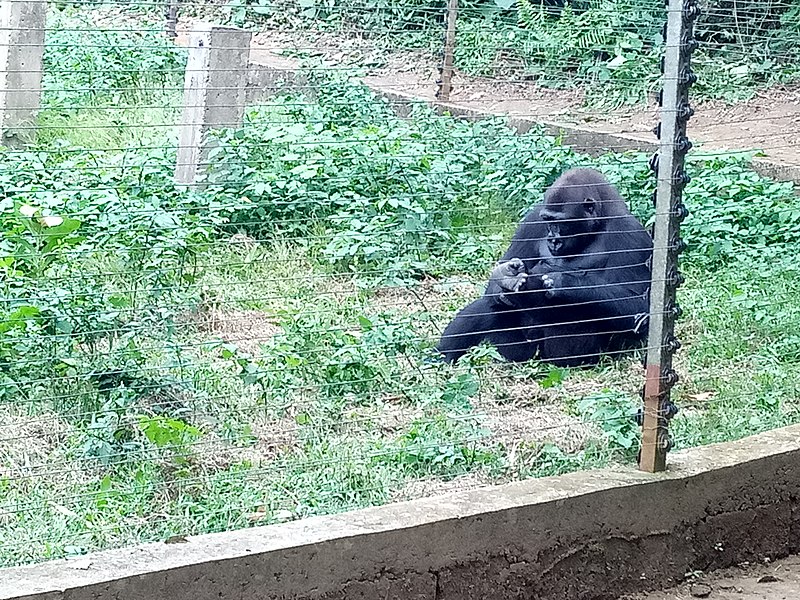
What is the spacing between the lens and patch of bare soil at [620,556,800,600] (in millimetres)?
3445

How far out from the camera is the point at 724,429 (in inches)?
166

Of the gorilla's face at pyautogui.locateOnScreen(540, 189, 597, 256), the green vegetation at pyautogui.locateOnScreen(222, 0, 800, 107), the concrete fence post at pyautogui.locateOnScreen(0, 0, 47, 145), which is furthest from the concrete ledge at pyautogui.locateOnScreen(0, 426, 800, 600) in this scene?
the green vegetation at pyautogui.locateOnScreen(222, 0, 800, 107)

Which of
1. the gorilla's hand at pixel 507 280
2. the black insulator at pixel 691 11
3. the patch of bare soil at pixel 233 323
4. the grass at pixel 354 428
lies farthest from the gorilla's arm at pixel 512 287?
the black insulator at pixel 691 11

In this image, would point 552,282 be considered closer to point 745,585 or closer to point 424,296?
point 424,296

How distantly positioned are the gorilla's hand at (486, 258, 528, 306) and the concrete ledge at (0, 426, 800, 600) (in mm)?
1571

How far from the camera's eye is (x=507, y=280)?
5266 mm

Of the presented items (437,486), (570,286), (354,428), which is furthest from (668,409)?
(570,286)

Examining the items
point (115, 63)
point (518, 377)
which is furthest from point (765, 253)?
point (115, 63)

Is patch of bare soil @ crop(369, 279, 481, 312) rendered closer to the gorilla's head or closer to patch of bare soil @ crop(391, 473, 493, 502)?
the gorilla's head

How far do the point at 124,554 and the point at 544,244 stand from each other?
3171 mm

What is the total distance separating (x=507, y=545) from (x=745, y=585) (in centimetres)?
82

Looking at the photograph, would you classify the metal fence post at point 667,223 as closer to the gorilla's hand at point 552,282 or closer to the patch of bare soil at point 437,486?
the patch of bare soil at point 437,486

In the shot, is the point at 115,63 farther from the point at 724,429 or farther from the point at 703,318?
the point at 724,429

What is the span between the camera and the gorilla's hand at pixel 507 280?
206 inches
